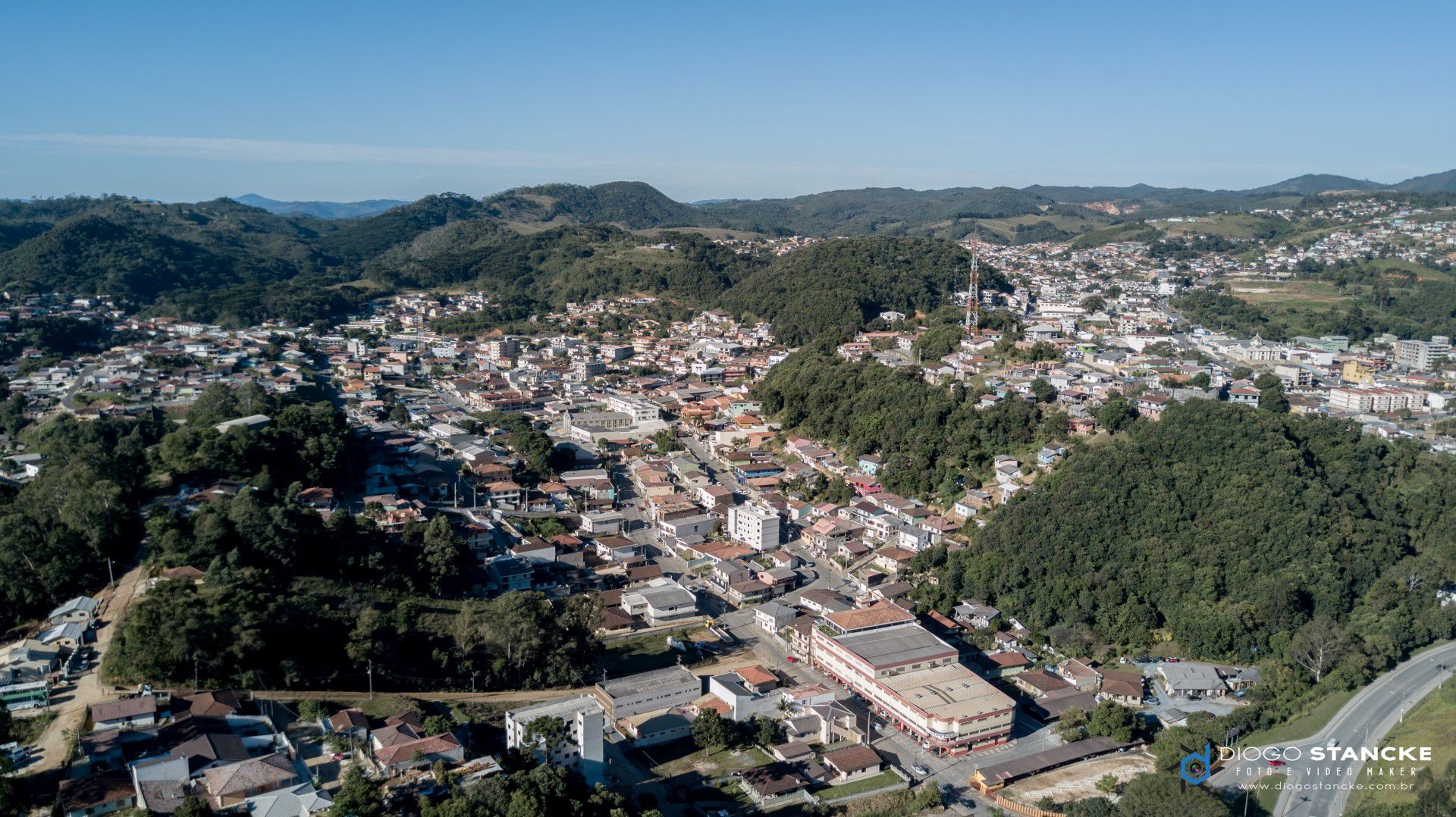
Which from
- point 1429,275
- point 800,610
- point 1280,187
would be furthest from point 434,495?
point 1280,187

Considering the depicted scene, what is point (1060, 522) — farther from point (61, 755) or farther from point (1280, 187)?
point (1280, 187)

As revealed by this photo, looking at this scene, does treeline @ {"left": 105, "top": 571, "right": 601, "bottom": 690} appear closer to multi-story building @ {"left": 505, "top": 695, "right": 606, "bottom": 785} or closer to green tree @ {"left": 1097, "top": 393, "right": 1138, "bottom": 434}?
multi-story building @ {"left": 505, "top": 695, "right": 606, "bottom": 785}

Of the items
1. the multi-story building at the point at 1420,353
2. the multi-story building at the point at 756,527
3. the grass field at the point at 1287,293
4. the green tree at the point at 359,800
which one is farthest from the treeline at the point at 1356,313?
the green tree at the point at 359,800

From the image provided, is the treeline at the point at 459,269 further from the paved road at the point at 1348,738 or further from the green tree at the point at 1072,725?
the green tree at the point at 1072,725

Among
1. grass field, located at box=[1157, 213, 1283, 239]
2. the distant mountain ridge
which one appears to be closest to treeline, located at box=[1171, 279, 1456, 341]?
grass field, located at box=[1157, 213, 1283, 239]

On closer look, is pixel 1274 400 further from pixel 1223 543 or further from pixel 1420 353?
pixel 1420 353

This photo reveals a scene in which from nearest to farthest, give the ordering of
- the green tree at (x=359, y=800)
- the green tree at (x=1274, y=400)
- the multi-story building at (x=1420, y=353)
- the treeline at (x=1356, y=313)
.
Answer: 1. the green tree at (x=359, y=800)
2. the green tree at (x=1274, y=400)
3. the multi-story building at (x=1420, y=353)
4. the treeline at (x=1356, y=313)

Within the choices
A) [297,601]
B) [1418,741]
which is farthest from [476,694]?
[1418,741]
